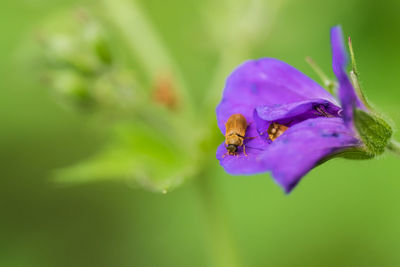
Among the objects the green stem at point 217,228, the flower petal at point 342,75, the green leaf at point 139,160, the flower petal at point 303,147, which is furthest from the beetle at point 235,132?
the green stem at point 217,228

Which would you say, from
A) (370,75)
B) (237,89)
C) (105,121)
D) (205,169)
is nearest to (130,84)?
(105,121)

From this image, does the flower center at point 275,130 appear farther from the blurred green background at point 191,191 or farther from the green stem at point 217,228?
the blurred green background at point 191,191

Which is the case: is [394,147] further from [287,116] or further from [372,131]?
[287,116]

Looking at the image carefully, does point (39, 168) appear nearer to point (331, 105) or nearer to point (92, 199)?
point (92, 199)

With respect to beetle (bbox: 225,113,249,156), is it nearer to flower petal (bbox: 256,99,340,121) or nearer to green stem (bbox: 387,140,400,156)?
flower petal (bbox: 256,99,340,121)

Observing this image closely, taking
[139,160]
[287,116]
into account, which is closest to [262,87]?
[287,116]

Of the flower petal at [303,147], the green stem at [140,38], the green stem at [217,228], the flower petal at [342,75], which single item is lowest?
the flower petal at [303,147]
